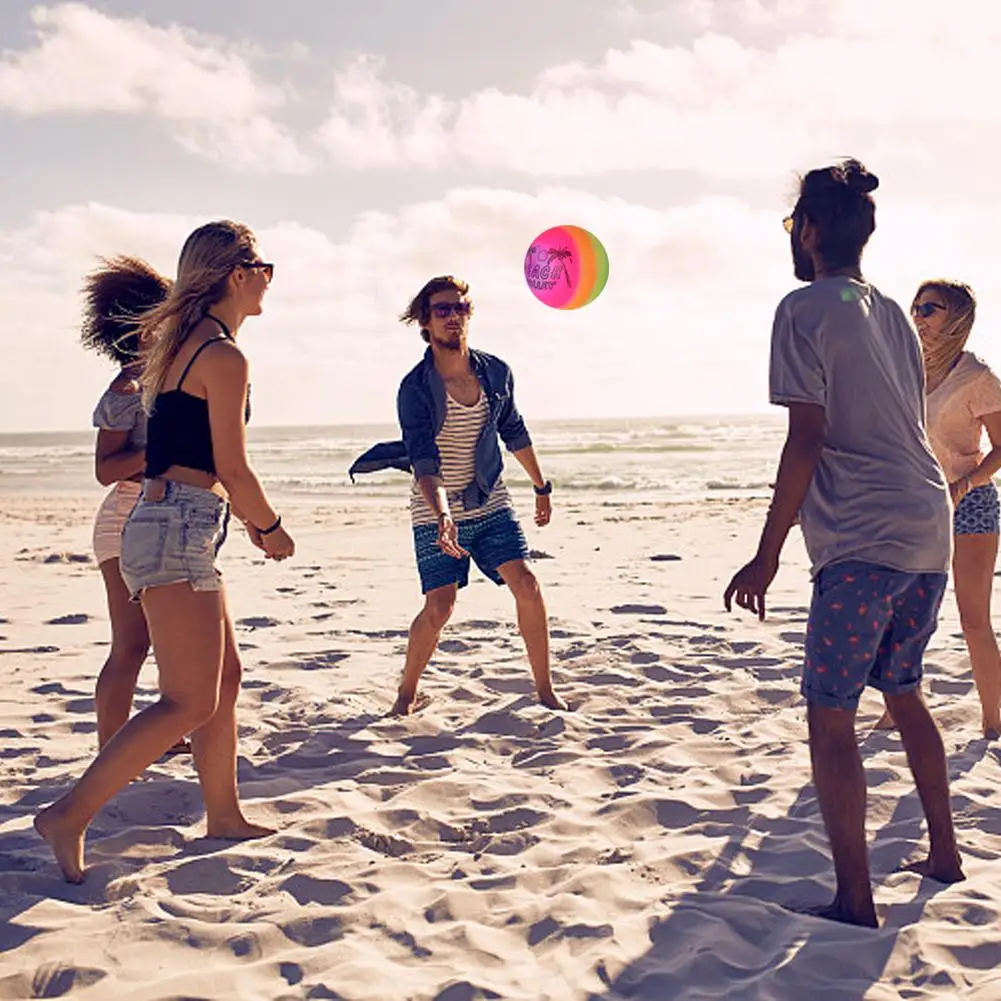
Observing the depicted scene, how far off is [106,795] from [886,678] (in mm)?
2295

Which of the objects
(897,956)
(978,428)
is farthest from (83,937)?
(978,428)

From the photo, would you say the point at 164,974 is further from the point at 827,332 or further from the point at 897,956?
the point at 827,332

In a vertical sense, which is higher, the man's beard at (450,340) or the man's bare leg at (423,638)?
the man's beard at (450,340)

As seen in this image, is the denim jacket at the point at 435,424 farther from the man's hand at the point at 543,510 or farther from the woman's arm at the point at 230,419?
the woman's arm at the point at 230,419

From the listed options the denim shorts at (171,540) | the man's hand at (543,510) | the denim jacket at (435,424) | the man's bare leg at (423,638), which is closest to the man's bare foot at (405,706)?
the man's bare leg at (423,638)

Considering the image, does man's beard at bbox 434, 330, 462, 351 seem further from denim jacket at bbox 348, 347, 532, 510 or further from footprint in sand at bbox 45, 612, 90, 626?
footprint in sand at bbox 45, 612, 90, 626

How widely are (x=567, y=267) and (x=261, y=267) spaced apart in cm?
356

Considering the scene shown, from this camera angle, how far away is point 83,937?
9.38ft

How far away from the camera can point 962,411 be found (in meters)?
4.38

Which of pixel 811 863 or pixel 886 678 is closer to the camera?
pixel 886 678

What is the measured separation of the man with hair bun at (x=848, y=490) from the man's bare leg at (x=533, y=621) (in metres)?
2.31

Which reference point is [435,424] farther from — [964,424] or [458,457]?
[964,424]

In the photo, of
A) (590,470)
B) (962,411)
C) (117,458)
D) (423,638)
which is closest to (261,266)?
(117,458)

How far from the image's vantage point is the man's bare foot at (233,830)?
366 centimetres
